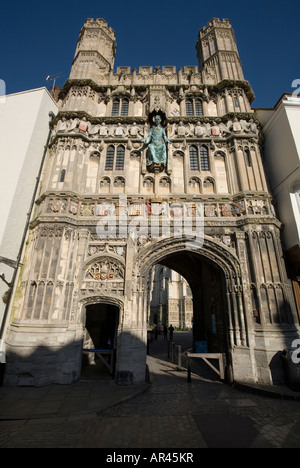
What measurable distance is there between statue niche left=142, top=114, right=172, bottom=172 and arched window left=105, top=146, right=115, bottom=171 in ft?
7.55

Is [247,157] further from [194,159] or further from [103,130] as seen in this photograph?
[103,130]

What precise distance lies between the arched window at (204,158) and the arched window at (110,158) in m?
5.77

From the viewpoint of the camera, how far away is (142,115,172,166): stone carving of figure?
13375 mm

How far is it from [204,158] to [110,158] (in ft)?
20.1

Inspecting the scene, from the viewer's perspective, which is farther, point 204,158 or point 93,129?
point 93,129

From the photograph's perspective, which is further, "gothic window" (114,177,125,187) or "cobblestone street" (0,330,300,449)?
"gothic window" (114,177,125,187)

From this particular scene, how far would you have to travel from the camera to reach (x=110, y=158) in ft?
47.2

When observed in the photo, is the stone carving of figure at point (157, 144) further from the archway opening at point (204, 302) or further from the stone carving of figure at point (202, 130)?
the archway opening at point (204, 302)

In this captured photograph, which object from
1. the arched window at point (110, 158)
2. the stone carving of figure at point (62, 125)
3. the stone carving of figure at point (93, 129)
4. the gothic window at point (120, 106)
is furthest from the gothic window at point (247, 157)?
the stone carving of figure at point (62, 125)

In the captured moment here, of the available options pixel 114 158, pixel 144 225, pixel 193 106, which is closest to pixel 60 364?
pixel 144 225

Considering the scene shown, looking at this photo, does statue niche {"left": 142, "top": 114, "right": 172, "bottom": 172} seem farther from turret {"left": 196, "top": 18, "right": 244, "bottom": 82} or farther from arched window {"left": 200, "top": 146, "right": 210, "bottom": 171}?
turret {"left": 196, "top": 18, "right": 244, "bottom": 82}

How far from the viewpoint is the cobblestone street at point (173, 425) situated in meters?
5.02

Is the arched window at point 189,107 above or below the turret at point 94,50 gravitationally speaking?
below

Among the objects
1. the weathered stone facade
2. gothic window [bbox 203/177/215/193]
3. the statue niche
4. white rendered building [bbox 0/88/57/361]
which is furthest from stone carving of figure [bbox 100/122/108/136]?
gothic window [bbox 203/177/215/193]
